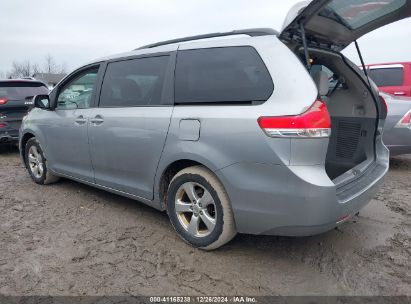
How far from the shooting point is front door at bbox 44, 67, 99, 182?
420cm

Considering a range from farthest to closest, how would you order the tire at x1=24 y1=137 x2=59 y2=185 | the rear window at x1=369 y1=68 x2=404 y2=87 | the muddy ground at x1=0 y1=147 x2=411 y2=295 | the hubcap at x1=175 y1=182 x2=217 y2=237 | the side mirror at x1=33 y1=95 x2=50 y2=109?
the rear window at x1=369 y1=68 x2=404 y2=87 → the tire at x1=24 y1=137 x2=59 y2=185 → the side mirror at x1=33 y1=95 x2=50 y2=109 → the hubcap at x1=175 y1=182 x2=217 y2=237 → the muddy ground at x1=0 y1=147 x2=411 y2=295

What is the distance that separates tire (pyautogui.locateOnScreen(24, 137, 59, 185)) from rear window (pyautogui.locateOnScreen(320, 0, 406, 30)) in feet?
12.9

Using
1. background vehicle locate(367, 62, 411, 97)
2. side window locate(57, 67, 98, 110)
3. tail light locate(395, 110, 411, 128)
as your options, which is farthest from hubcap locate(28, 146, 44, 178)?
background vehicle locate(367, 62, 411, 97)

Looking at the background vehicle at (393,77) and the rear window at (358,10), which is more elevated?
the rear window at (358,10)

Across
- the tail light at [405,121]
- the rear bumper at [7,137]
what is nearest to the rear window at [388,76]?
the tail light at [405,121]

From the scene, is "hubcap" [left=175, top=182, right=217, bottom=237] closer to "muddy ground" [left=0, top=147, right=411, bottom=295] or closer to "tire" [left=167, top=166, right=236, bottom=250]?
"tire" [left=167, top=166, right=236, bottom=250]

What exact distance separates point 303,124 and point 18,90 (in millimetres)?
7072

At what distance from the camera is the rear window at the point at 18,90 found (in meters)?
7.59

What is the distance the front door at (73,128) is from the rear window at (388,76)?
6.47 m

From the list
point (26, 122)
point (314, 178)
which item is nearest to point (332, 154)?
point (314, 178)

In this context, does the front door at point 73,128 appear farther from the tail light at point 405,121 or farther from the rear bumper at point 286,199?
the tail light at point 405,121

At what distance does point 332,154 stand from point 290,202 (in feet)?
4.44

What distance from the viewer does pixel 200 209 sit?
3133mm

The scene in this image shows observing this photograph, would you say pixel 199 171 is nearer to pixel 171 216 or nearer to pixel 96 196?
pixel 171 216
